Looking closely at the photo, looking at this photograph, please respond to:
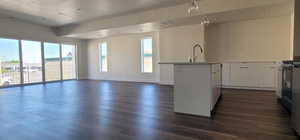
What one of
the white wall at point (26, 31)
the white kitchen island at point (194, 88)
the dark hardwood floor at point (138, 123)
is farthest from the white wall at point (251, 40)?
the white wall at point (26, 31)

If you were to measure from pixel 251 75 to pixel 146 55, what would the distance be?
4315mm

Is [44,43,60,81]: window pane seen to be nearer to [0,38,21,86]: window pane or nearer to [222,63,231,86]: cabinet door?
[0,38,21,86]: window pane

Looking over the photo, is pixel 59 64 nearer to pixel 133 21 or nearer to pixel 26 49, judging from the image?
pixel 26 49

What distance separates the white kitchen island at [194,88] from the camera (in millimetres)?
2773

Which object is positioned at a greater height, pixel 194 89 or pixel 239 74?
pixel 239 74

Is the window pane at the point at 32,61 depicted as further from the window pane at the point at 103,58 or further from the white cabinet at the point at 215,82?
the white cabinet at the point at 215,82

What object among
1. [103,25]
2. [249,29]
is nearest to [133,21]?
[103,25]

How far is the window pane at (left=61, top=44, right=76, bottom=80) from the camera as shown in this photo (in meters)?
8.77

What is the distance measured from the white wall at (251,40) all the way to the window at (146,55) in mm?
2547

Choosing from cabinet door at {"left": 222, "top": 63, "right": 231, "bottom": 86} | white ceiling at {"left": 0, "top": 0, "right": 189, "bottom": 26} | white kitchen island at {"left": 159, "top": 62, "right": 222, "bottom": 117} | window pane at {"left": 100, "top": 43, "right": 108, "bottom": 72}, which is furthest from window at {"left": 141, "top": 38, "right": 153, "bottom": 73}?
white kitchen island at {"left": 159, "top": 62, "right": 222, "bottom": 117}

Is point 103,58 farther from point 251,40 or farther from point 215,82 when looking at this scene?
point 215,82

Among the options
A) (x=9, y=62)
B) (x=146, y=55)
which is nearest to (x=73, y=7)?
(x=146, y=55)

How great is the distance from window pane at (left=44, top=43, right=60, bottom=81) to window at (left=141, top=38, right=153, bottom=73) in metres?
4.34

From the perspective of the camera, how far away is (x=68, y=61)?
902 cm
